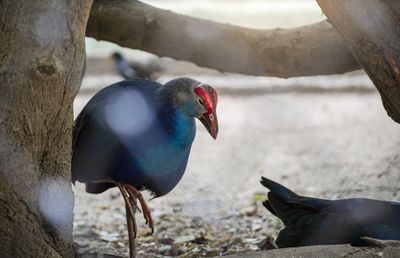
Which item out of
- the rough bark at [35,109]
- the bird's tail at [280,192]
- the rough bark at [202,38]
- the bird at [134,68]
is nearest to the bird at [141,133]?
the rough bark at [35,109]

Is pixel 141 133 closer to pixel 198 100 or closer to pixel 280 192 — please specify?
pixel 198 100

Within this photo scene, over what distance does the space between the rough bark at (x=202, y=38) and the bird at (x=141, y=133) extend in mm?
968

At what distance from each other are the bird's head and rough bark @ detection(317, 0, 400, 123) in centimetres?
71

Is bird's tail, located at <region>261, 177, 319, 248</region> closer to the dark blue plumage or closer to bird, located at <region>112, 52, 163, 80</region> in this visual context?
the dark blue plumage

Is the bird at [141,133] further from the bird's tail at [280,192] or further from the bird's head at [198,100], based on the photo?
the bird's tail at [280,192]

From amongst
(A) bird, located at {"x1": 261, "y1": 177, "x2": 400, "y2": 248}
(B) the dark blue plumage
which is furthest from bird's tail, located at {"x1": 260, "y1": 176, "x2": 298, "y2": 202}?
(B) the dark blue plumage

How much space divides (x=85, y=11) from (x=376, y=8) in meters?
1.30

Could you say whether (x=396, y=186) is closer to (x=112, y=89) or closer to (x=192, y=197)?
(x=192, y=197)

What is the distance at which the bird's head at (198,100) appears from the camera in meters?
2.66

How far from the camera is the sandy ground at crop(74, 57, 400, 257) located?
4234 millimetres

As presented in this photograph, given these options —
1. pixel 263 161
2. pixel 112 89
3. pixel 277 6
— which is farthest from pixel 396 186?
pixel 277 6

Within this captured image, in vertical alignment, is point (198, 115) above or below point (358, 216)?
above

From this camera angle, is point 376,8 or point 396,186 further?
point 396,186

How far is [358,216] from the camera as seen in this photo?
9.62 ft
